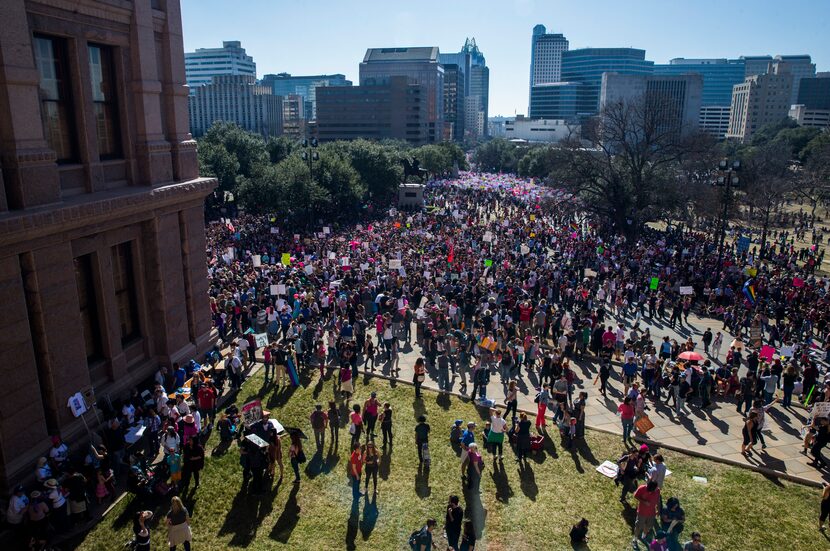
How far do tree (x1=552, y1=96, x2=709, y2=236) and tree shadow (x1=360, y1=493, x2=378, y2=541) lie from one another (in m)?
38.2

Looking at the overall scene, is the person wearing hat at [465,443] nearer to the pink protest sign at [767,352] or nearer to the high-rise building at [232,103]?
the pink protest sign at [767,352]

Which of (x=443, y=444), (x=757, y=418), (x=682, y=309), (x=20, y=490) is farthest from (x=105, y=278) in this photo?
(x=682, y=309)

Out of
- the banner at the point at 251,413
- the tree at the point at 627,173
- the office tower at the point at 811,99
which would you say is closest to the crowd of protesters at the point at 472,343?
the banner at the point at 251,413

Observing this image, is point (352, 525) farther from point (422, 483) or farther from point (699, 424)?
point (699, 424)

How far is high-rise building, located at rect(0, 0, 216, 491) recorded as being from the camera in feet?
40.3

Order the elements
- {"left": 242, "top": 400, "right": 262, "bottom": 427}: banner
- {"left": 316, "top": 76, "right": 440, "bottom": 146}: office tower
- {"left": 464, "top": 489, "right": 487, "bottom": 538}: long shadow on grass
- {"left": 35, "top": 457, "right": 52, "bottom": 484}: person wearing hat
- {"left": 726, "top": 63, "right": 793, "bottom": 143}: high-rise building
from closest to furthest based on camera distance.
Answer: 1. {"left": 35, "top": 457, "right": 52, "bottom": 484}: person wearing hat
2. {"left": 464, "top": 489, "right": 487, "bottom": 538}: long shadow on grass
3. {"left": 242, "top": 400, "right": 262, "bottom": 427}: banner
4. {"left": 316, "top": 76, "right": 440, "bottom": 146}: office tower
5. {"left": 726, "top": 63, "right": 793, "bottom": 143}: high-rise building

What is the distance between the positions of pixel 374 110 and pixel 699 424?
505 ft

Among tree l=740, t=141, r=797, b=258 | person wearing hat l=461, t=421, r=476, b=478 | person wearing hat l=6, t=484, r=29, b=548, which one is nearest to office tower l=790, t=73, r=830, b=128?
tree l=740, t=141, r=797, b=258

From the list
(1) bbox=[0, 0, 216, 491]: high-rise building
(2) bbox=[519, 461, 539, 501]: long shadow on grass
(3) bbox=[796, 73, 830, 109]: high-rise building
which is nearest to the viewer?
(1) bbox=[0, 0, 216, 491]: high-rise building

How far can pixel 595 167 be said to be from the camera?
4728 cm

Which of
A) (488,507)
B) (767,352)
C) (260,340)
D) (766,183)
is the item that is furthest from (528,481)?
(766,183)

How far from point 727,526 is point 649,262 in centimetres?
2523

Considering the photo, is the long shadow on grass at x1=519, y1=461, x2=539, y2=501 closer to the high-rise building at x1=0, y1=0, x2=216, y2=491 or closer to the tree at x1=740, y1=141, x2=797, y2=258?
the high-rise building at x1=0, y1=0, x2=216, y2=491

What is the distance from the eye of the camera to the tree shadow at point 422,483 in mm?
13490
